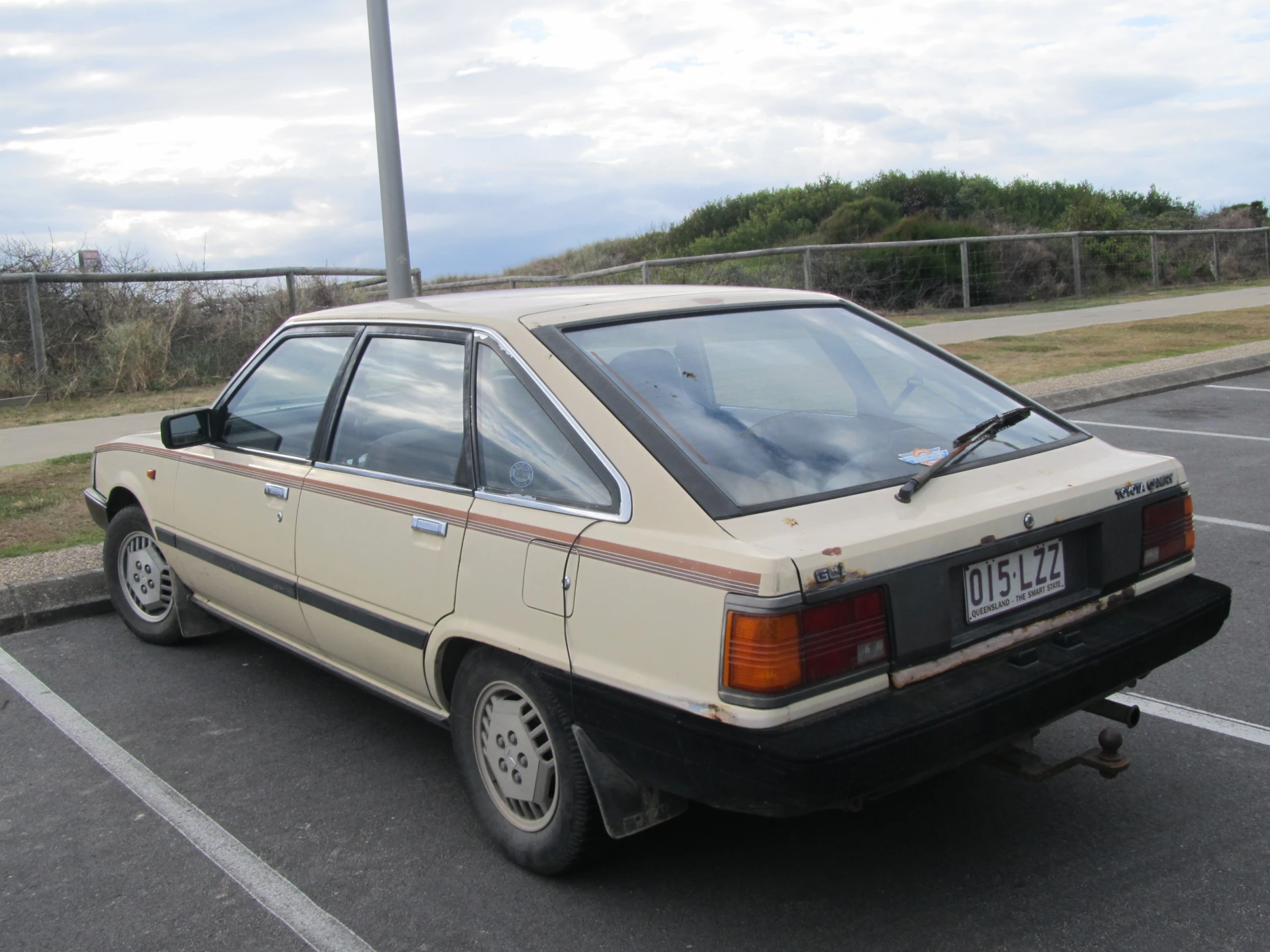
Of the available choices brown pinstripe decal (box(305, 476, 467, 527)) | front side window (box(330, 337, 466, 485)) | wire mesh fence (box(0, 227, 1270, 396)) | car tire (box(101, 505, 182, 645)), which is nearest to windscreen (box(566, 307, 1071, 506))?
front side window (box(330, 337, 466, 485))

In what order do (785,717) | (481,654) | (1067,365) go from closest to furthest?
(785,717) < (481,654) < (1067,365)

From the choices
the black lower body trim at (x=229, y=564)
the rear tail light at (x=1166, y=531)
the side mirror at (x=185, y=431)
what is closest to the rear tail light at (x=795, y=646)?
the rear tail light at (x=1166, y=531)

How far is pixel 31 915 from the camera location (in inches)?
118

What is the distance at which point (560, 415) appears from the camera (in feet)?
9.76

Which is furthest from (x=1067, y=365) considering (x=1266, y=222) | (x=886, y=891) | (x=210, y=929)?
(x=1266, y=222)

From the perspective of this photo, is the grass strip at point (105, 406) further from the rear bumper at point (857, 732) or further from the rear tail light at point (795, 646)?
the rear tail light at point (795, 646)

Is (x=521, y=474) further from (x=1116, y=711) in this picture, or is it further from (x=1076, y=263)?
(x=1076, y=263)

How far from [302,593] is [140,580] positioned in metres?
1.71

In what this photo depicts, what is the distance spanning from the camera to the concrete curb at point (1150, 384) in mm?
10344

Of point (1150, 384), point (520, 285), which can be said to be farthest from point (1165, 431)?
point (520, 285)

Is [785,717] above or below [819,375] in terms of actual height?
below

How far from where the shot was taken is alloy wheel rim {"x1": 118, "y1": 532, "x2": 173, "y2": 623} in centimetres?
495

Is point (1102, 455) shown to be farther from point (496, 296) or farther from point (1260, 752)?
point (496, 296)

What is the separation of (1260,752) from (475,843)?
244 centimetres
